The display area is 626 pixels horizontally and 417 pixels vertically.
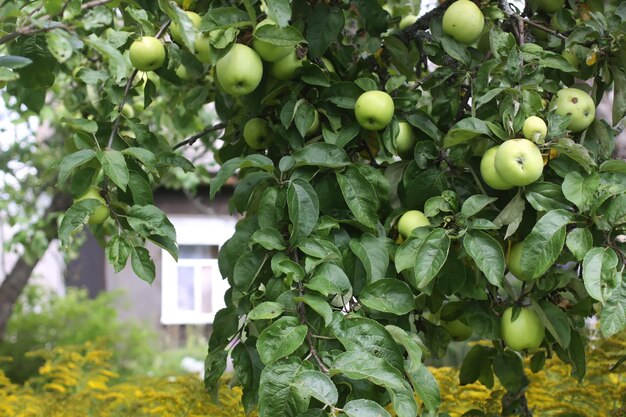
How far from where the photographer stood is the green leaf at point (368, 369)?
1200 mm

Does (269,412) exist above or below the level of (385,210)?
below

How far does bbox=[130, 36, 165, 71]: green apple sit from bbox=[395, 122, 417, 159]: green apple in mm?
527

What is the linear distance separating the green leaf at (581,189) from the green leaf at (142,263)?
785 mm

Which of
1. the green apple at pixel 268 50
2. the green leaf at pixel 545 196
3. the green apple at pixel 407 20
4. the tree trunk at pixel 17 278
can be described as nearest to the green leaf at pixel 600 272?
the green leaf at pixel 545 196

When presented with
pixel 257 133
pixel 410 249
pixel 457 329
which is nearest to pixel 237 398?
pixel 457 329

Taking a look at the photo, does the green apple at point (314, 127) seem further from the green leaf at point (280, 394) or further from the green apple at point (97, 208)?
the green leaf at point (280, 394)

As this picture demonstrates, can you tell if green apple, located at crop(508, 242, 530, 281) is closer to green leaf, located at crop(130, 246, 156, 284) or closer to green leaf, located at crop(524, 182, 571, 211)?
green leaf, located at crop(524, 182, 571, 211)

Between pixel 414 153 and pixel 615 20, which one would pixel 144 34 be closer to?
pixel 414 153

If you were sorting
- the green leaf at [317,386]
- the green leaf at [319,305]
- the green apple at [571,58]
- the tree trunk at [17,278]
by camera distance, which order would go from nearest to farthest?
the green leaf at [317,386] → the green leaf at [319,305] → the green apple at [571,58] → the tree trunk at [17,278]

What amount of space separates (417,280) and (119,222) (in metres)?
0.60

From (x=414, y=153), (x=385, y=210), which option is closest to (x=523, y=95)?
(x=414, y=153)

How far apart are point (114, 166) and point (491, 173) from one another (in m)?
0.70

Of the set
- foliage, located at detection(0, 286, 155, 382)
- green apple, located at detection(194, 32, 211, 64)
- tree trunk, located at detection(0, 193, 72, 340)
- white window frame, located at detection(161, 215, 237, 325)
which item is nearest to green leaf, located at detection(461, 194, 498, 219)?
green apple, located at detection(194, 32, 211, 64)

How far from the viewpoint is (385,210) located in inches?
66.6
